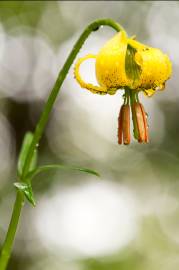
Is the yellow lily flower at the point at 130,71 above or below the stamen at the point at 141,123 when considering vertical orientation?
above

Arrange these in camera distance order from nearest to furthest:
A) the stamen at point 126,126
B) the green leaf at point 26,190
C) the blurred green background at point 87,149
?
the green leaf at point 26,190, the stamen at point 126,126, the blurred green background at point 87,149

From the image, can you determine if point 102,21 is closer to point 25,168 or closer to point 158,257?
point 25,168

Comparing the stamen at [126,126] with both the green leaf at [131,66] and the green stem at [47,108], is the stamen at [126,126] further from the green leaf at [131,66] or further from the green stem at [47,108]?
the green stem at [47,108]

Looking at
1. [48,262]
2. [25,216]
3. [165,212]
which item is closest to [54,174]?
[25,216]

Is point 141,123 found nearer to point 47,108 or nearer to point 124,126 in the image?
point 124,126

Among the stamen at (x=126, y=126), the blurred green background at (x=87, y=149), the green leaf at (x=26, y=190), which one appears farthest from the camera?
the blurred green background at (x=87, y=149)

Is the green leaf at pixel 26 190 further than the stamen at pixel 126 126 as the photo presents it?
No

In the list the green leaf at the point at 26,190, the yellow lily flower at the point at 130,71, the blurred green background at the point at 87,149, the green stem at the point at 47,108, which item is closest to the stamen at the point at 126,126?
the yellow lily flower at the point at 130,71
